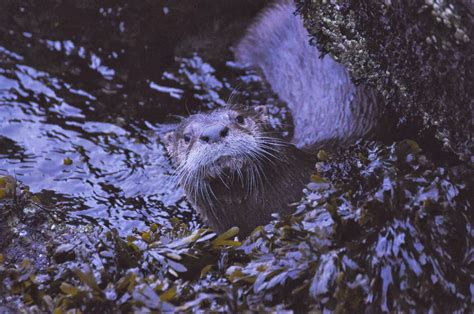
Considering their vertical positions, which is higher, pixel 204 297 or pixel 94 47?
pixel 94 47

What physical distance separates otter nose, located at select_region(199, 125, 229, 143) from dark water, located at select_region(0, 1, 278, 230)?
2.62 ft

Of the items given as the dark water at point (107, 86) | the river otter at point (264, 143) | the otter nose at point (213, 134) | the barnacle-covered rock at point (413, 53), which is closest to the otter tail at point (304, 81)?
the river otter at point (264, 143)

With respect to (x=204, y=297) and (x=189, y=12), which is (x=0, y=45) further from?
(x=204, y=297)

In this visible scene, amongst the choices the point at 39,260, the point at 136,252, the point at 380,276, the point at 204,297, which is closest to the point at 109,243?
the point at 136,252

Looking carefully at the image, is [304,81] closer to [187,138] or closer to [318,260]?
[187,138]

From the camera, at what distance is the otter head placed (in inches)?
133

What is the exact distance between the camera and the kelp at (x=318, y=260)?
2379mm

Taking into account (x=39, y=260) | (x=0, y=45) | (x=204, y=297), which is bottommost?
(x=204, y=297)

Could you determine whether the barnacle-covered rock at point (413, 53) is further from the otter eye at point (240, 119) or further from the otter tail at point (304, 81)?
the otter eye at point (240, 119)

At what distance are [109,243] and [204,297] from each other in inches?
22.1

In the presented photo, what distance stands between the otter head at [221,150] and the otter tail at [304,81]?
431 millimetres

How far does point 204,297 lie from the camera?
7.99 feet

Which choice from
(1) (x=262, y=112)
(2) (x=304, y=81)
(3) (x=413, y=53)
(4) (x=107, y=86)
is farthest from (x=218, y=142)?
(4) (x=107, y=86)

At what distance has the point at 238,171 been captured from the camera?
3.49 meters
